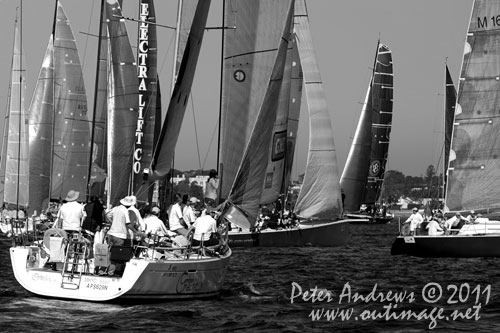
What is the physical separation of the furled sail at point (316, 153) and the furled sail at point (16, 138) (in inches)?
476

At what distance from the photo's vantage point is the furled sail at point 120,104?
38031 mm

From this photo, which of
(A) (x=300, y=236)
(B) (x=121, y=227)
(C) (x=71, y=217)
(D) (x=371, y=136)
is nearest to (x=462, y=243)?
(A) (x=300, y=236)

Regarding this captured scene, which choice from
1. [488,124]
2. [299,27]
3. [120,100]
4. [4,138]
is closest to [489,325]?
[488,124]

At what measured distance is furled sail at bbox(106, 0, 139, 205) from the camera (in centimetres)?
3803

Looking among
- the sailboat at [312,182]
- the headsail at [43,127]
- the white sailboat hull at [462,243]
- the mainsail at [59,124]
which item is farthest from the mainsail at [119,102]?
the headsail at [43,127]

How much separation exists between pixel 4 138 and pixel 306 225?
52.8ft

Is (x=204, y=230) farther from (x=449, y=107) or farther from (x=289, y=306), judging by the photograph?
(x=449, y=107)

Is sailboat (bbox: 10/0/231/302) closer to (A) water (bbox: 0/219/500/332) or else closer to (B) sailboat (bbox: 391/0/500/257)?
(A) water (bbox: 0/219/500/332)

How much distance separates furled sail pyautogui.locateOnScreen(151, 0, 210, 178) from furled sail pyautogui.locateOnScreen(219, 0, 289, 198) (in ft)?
7.21

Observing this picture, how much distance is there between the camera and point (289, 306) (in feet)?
68.8

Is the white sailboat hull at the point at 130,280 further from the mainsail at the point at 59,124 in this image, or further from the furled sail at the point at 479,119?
the mainsail at the point at 59,124

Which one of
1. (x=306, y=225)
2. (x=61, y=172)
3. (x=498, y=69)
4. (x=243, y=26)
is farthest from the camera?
(x=61, y=172)

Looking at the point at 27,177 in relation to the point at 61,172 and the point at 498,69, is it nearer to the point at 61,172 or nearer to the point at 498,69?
the point at 61,172

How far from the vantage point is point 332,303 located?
21.6 metres
